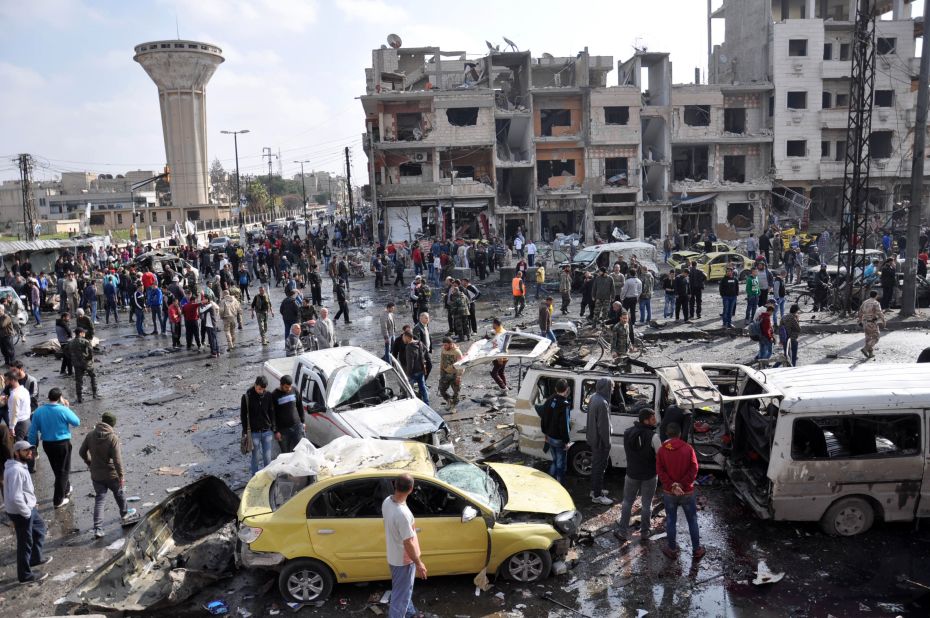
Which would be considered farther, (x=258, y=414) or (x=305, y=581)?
(x=258, y=414)

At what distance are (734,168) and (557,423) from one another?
120ft

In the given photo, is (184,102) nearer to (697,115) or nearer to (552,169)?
(552,169)

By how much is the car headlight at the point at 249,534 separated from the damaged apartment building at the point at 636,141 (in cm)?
3218

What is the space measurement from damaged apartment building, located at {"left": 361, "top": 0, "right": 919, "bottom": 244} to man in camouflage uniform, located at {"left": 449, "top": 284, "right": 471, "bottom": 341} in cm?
2102

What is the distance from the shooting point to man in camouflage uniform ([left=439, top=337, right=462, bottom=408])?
1199 cm

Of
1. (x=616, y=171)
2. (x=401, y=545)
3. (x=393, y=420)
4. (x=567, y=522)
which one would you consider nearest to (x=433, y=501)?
(x=401, y=545)

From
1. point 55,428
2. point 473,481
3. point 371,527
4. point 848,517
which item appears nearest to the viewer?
point 371,527

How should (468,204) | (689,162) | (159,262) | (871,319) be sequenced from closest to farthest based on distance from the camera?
(871,319), (159,262), (468,204), (689,162)

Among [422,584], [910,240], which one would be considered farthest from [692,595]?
[910,240]

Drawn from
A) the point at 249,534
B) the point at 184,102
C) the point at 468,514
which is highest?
the point at 184,102

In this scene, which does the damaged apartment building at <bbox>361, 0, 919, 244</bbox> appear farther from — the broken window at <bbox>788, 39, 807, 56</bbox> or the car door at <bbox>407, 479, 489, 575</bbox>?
the car door at <bbox>407, 479, 489, 575</bbox>

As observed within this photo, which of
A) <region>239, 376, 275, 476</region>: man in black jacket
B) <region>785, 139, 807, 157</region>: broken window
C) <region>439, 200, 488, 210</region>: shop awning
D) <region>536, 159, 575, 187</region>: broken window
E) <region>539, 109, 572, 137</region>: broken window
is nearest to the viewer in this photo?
<region>239, 376, 275, 476</region>: man in black jacket

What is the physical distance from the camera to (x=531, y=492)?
7.13 metres

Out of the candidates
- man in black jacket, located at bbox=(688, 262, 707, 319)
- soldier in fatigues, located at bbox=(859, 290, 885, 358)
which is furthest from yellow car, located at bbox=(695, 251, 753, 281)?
soldier in fatigues, located at bbox=(859, 290, 885, 358)
